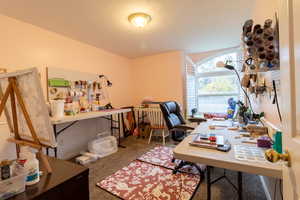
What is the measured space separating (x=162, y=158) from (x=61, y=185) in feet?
6.67

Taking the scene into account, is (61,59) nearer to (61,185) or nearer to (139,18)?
(139,18)

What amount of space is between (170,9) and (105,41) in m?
1.60

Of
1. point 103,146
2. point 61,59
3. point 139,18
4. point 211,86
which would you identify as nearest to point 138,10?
point 139,18

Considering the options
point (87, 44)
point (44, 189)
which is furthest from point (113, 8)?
point (44, 189)

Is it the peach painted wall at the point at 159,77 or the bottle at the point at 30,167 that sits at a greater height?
the peach painted wall at the point at 159,77

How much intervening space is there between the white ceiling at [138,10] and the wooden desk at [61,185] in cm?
186

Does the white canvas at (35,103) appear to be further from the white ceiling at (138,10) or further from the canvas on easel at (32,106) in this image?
the white ceiling at (138,10)

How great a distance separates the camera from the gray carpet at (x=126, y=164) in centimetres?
155

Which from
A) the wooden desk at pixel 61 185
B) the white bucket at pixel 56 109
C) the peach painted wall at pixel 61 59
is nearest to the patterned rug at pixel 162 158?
the peach painted wall at pixel 61 59

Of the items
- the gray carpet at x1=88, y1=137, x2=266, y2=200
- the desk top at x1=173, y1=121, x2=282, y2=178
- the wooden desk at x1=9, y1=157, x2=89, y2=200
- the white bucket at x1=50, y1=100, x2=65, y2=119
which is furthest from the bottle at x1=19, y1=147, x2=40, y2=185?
the white bucket at x1=50, y1=100, x2=65, y2=119

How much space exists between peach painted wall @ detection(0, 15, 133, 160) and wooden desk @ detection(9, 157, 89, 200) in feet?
2.42

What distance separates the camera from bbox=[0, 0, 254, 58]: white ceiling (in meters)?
1.79

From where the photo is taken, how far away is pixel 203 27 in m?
2.46

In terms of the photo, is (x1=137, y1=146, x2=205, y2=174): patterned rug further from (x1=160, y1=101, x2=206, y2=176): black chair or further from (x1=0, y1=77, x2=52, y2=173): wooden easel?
(x1=0, y1=77, x2=52, y2=173): wooden easel
